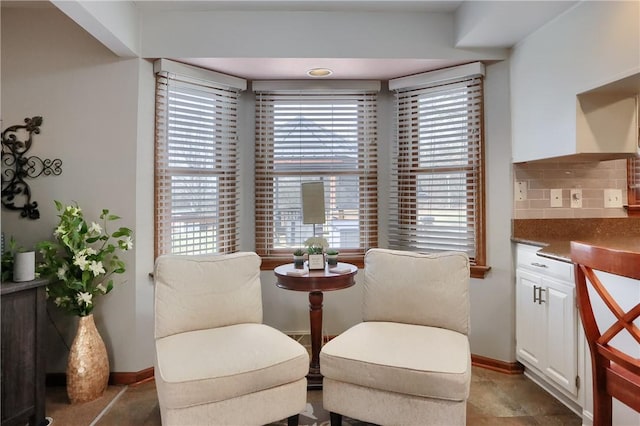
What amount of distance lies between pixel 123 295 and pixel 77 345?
371mm

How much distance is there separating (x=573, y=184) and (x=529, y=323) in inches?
42.6

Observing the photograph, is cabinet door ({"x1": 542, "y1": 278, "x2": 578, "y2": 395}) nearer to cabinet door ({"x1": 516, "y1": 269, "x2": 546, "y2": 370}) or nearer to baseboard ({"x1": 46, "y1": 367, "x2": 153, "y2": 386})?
cabinet door ({"x1": 516, "y1": 269, "x2": 546, "y2": 370})

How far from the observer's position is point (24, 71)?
2387 millimetres

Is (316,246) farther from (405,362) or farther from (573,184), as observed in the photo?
(573,184)

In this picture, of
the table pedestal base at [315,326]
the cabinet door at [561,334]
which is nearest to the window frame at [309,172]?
the table pedestal base at [315,326]

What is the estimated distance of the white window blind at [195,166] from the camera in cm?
257

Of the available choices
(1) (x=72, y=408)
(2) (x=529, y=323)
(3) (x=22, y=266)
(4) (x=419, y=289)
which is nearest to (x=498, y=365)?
(2) (x=529, y=323)

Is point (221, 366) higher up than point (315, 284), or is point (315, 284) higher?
point (315, 284)

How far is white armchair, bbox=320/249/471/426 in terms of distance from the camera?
160 cm

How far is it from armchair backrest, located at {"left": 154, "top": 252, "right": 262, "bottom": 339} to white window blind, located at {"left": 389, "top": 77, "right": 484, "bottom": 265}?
1.39 metres

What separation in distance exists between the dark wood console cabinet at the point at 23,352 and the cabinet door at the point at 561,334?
2876 millimetres

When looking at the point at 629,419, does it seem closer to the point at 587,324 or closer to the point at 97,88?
the point at 587,324

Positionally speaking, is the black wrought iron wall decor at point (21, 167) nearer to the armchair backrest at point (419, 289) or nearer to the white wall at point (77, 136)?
the white wall at point (77, 136)

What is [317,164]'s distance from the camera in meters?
3.01
